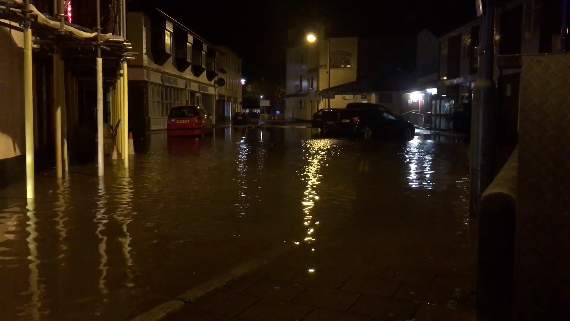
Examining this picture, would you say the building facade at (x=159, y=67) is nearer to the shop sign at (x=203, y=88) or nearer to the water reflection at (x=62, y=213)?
the shop sign at (x=203, y=88)

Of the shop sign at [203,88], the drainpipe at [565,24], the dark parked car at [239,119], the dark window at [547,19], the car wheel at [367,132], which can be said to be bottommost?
the car wheel at [367,132]

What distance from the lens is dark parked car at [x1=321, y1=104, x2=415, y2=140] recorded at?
2881cm

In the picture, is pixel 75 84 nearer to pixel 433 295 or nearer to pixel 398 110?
pixel 433 295

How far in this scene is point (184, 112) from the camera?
29297 millimetres

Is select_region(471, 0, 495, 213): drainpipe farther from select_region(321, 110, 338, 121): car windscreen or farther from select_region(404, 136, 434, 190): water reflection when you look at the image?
select_region(321, 110, 338, 121): car windscreen

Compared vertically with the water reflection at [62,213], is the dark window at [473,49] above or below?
above

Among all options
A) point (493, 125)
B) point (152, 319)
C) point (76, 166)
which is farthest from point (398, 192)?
point (76, 166)

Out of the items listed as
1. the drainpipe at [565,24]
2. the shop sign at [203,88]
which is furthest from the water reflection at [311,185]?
the shop sign at [203,88]

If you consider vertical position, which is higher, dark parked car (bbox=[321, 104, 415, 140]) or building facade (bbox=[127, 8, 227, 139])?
building facade (bbox=[127, 8, 227, 139])

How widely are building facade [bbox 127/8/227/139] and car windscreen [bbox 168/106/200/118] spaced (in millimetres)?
1894

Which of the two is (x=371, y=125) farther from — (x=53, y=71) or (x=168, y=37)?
(x=53, y=71)

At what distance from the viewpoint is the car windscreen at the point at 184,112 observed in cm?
2911

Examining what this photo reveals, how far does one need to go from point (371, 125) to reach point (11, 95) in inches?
763

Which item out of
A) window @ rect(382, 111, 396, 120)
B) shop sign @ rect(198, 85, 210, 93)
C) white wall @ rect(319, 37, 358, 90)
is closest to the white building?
shop sign @ rect(198, 85, 210, 93)
